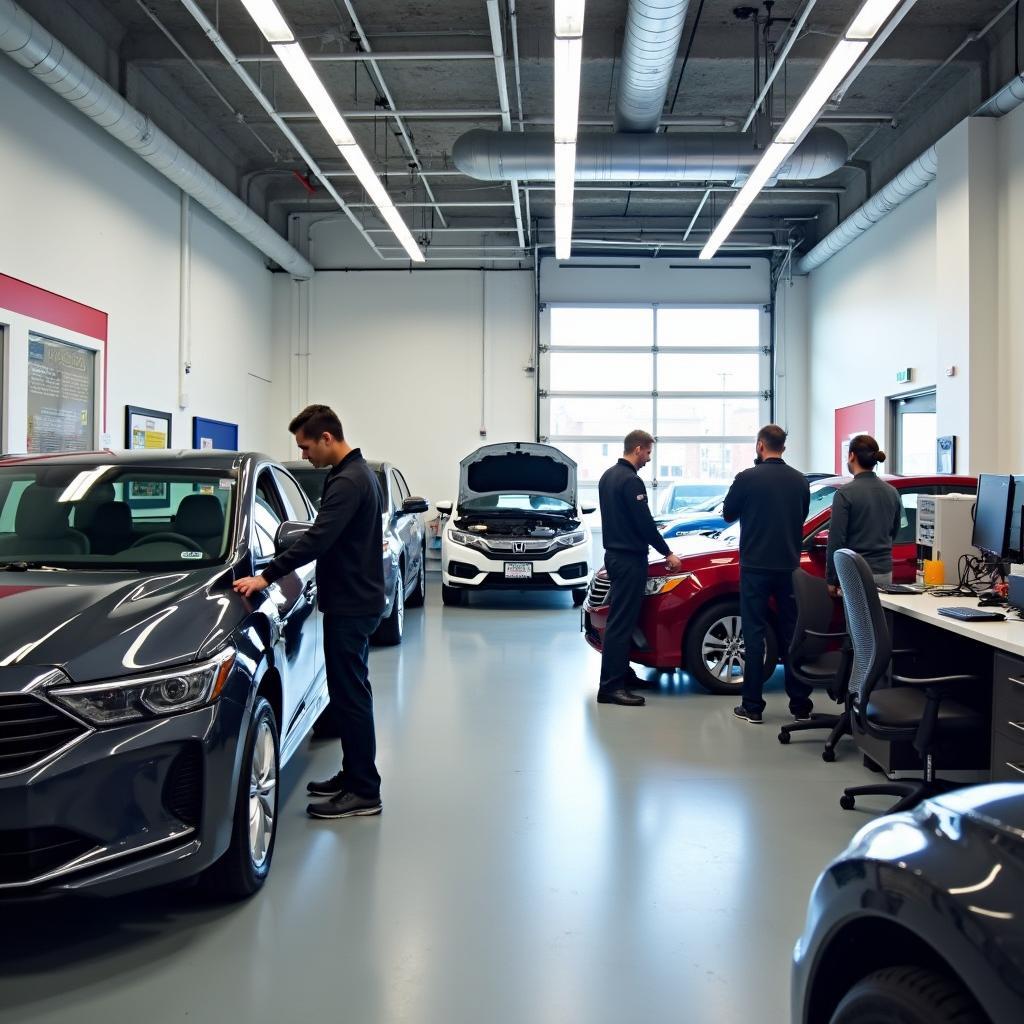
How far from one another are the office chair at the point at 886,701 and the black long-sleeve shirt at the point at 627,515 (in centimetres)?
171

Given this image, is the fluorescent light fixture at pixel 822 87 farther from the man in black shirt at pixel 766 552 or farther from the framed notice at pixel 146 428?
the framed notice at pixel 146 428

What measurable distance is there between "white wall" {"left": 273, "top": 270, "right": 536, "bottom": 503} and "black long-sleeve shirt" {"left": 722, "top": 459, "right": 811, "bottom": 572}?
30.8 ft

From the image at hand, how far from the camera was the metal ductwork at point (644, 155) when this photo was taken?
8977 mm

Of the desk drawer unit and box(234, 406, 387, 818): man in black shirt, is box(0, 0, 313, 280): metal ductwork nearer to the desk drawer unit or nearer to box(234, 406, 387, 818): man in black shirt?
box(234, 406, 387, 818): man in black shirt

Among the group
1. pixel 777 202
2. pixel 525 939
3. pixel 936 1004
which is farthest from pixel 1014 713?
pixel 777 202

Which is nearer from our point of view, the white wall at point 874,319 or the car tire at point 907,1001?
the car tire at point 907,1001

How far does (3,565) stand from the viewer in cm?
295

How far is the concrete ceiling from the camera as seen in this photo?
8195mm

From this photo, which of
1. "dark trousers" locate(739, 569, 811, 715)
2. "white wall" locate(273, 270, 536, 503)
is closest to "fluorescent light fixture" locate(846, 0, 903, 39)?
"dark trousers" locate(739, 569, 811, 715)

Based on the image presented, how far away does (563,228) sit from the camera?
33.9 ft

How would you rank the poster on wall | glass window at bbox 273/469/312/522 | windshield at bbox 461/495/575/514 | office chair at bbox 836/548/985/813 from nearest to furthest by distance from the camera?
1. office chair at bbox 836/548/985/813
2. glass window at bbox 273/469/312/522
3. the poster on wall
4. windshield at bbox 461/495/575/514

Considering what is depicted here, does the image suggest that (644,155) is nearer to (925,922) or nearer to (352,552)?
(352,552)

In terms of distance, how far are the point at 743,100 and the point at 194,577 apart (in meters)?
9.42

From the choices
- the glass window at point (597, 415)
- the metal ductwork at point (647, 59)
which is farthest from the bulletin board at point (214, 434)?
the metal ductwork at point (647, 59)
